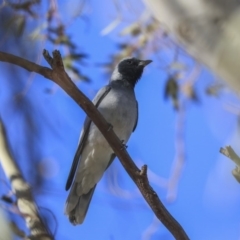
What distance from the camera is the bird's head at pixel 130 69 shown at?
Answer: 148 inches

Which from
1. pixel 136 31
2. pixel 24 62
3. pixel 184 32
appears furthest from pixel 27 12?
pixel 184 32

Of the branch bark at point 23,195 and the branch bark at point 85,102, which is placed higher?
the branch bark at point 23,195

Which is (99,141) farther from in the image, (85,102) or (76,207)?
(85,102)

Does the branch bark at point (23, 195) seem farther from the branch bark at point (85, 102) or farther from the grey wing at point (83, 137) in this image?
the branch bark at point (85, 102)

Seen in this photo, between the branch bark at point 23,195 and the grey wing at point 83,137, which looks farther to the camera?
the grey wing at point 83,137

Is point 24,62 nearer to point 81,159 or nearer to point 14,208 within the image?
point 14,208

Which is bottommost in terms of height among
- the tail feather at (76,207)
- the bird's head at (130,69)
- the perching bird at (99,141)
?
the tail feather at (76,207)

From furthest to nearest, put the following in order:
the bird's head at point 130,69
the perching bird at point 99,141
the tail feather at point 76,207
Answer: the bird's head at point 130,69, the perching bird at point 99,141, the tail feather at point 76,207

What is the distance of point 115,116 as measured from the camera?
124 inches

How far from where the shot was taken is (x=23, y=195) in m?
2.68

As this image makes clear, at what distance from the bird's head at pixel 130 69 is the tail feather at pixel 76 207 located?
1.03m

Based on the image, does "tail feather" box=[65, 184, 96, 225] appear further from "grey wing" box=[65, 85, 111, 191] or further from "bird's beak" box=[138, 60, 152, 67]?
"bird's beak" box=[138, 60, 152, 67]

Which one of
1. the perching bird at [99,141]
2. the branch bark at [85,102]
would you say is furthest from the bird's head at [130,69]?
the branch bark at [85,102]

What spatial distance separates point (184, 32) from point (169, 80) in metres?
2.70
